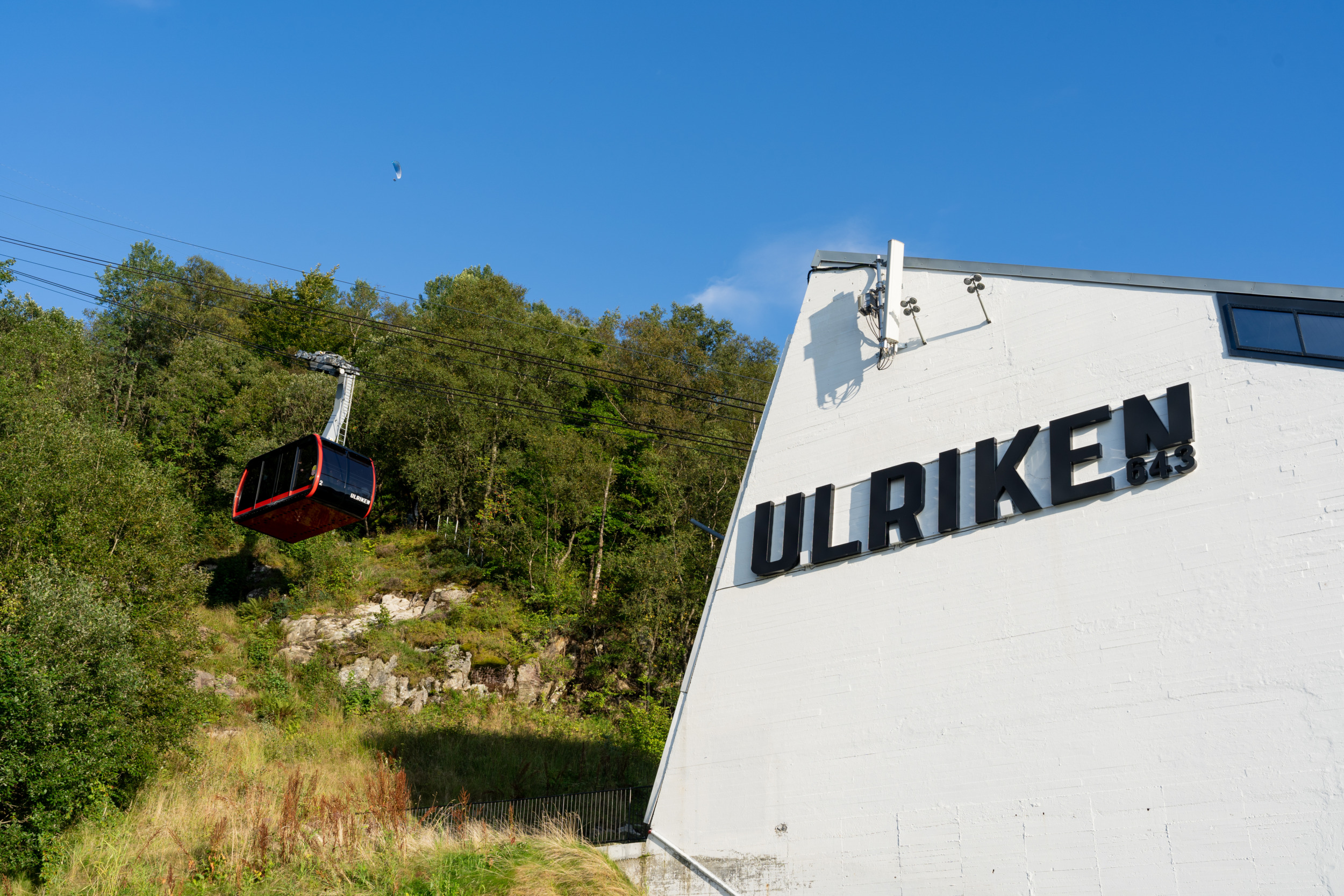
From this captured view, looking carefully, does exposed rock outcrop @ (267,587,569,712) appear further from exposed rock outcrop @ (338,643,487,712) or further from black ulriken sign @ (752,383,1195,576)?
black ulriken sign @ (752,383,1195,576)

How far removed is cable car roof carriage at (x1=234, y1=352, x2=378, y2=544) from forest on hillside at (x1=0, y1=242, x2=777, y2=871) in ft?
17.5

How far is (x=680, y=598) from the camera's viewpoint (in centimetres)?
3534

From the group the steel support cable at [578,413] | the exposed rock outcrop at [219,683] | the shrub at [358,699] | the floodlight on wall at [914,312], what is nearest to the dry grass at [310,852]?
the exposed rock outcrop at [219,683]

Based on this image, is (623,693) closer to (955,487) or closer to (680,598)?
(680,598)

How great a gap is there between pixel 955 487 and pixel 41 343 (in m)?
37.6

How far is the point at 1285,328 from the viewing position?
12328 mm

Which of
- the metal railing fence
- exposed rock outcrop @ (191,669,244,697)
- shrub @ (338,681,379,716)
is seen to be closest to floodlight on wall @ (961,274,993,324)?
the metal railing fence

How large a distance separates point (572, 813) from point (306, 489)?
343 inches

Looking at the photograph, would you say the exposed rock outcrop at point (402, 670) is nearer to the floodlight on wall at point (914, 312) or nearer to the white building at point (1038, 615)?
the white building at point (1038, 615)

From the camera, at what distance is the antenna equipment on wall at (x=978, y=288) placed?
50.5 feet

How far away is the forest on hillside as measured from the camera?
20578 mm

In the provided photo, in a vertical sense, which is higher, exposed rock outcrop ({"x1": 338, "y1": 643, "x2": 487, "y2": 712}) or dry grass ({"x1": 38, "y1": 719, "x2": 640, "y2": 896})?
exposed rock outcrop ({"x1": 338, "y1": 643, "x2": 487, "y2": 712})

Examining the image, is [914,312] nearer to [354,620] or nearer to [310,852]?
[310,852]

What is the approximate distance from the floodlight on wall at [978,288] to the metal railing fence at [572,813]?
11345mm
